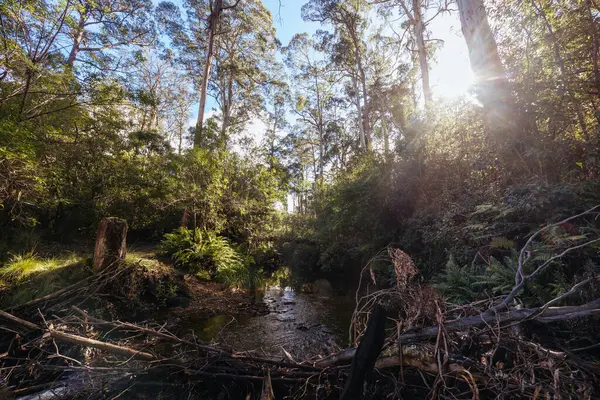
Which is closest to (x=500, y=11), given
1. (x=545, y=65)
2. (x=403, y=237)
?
(x=545, y=65)

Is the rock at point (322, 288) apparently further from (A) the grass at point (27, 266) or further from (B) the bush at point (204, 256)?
(A) the grass at point (27, 266)

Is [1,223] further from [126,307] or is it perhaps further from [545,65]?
[545,65]

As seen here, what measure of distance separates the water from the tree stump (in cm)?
243

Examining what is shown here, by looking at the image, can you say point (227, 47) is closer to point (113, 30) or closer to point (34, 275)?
point (113, 30)

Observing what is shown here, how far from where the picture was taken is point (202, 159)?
317 inches

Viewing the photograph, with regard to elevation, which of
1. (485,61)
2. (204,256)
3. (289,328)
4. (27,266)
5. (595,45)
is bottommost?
(289,328)

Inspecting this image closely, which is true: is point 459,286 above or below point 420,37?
below

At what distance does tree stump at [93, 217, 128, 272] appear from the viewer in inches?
199

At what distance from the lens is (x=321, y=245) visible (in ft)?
31.8

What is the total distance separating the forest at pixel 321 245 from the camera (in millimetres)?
1762

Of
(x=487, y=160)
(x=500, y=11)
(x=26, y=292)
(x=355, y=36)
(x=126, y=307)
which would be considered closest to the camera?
(x=26, y=292)

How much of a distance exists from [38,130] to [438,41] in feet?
59.3

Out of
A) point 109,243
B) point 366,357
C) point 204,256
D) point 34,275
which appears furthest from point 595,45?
point 34,275

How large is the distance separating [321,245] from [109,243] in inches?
266
